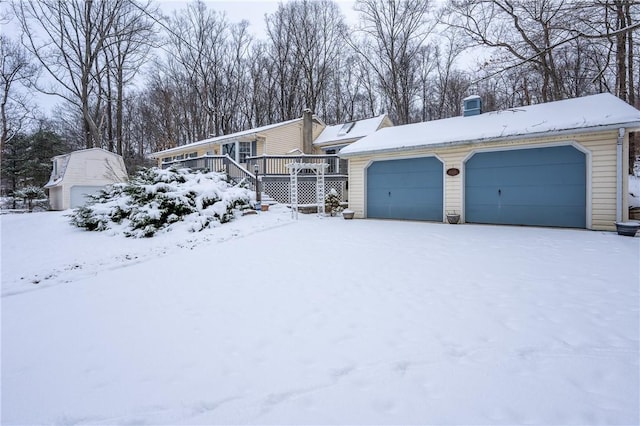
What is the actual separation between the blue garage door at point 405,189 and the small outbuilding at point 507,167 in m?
0.03

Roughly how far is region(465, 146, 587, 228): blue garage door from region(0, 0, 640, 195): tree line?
4.88m

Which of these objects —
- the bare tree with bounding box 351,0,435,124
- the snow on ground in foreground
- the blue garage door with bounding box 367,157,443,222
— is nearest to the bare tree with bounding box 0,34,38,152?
the bare tree with bounding box 351,0,435,124

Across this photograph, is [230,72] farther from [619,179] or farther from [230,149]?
[619,179]

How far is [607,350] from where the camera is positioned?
235 centimetres

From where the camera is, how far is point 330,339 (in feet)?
8.54

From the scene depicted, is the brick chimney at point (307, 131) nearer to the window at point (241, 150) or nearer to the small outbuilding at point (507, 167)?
the window at point (241, 150)

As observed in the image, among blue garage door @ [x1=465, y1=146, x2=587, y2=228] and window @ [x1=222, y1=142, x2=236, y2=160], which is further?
window @ [x1=222, y1=142, x2=236, y2=160]

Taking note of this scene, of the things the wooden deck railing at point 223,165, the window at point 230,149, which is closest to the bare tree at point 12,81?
the window at point 230,149

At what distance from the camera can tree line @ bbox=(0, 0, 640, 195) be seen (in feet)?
60.1

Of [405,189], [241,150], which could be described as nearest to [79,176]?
[241,150]

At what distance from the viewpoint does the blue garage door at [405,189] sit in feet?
31.9

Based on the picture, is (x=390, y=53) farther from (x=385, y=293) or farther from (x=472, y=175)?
(x=385, y=293)

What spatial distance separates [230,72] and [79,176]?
14554mm

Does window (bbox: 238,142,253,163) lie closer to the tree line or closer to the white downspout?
the tree line
